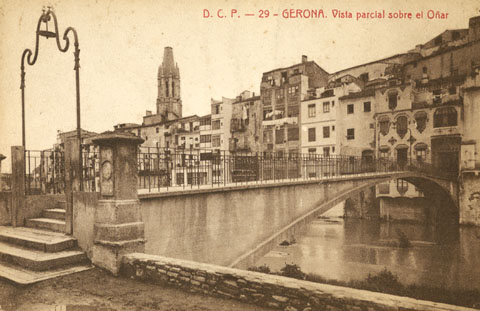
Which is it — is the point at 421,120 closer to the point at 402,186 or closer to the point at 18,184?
the point at 402,186

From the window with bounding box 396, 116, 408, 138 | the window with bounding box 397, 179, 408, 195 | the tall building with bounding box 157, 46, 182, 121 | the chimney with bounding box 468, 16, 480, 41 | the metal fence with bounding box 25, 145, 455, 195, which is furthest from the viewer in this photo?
the tall building with bounding box 157, 46, 182, 121

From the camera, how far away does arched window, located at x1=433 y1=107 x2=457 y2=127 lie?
26.9m

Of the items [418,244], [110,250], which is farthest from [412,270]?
[110,250]

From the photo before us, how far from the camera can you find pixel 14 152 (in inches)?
342

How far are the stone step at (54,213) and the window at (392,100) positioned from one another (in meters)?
29.0

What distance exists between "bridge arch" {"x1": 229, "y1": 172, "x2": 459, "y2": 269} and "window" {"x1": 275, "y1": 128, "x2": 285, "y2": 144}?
1429 centimetres

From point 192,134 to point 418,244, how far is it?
1221 inches

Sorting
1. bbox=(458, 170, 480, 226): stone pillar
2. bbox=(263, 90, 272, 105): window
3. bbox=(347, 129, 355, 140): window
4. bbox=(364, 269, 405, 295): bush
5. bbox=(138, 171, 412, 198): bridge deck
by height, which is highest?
bbox=(263, 90, 272, 105): window

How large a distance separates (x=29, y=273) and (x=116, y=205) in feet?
5.69

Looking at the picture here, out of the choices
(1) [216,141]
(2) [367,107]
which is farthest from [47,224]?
(1) [216,141]

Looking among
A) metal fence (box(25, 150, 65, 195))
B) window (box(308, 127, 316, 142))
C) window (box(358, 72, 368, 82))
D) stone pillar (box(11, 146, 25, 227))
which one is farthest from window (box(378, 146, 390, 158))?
stone pillar (box(11, 146, 25, 227))

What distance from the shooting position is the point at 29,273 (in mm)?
5820

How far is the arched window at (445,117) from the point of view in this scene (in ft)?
88.2

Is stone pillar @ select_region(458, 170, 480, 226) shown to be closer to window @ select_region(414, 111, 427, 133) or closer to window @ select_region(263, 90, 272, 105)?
window @ select_region(414, 111, 427, 133)
